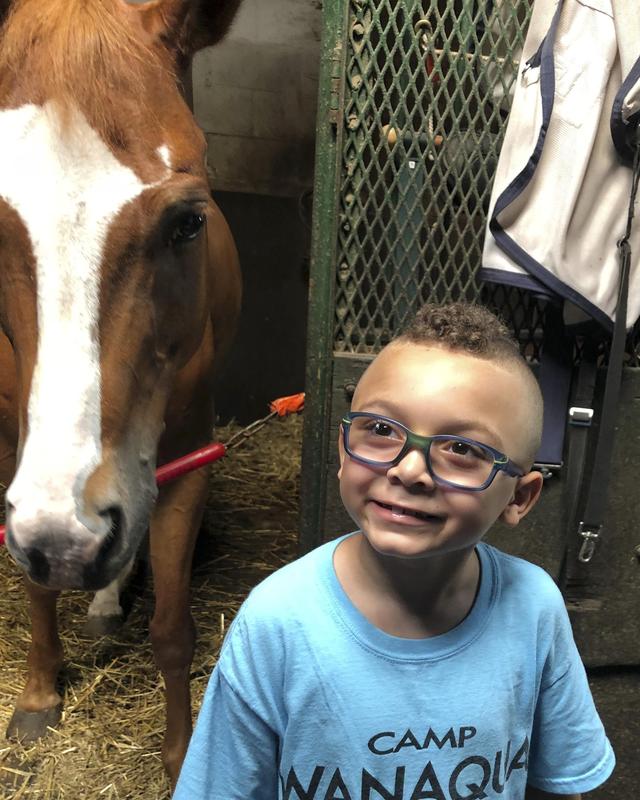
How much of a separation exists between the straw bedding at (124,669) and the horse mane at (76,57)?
1390 mm

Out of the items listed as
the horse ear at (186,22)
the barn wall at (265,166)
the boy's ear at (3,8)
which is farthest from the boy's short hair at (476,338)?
the barn wall at (265,166)

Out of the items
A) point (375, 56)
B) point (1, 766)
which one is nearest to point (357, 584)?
point (375, 56)

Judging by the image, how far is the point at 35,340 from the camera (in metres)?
0.95

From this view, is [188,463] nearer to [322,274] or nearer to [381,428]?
[322,274]

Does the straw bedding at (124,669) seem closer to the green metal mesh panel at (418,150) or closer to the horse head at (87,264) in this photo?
the horse head at (87,264)

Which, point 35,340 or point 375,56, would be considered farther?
point 375,56

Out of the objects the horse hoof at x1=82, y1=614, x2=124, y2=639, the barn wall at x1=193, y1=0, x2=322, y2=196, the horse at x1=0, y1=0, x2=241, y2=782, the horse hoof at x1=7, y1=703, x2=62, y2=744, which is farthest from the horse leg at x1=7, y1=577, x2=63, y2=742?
the barn wall at x1=193, y1=0, x2=322, y2=196

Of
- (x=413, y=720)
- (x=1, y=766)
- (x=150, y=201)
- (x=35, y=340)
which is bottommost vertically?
(x=1, y=766)

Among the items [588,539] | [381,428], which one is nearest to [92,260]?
[381,428]

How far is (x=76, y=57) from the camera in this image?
3.34ft

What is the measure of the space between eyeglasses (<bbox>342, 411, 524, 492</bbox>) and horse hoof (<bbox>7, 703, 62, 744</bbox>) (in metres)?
1.41

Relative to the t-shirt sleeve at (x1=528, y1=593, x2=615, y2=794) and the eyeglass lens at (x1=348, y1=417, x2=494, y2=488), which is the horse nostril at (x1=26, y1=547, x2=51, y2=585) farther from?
the t-shirt sleeve at (x1=528, y1=593, x2=615, y2=794)

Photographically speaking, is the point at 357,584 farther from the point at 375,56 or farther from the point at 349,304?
the point at 375,56

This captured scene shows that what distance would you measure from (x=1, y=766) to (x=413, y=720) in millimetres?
1296
